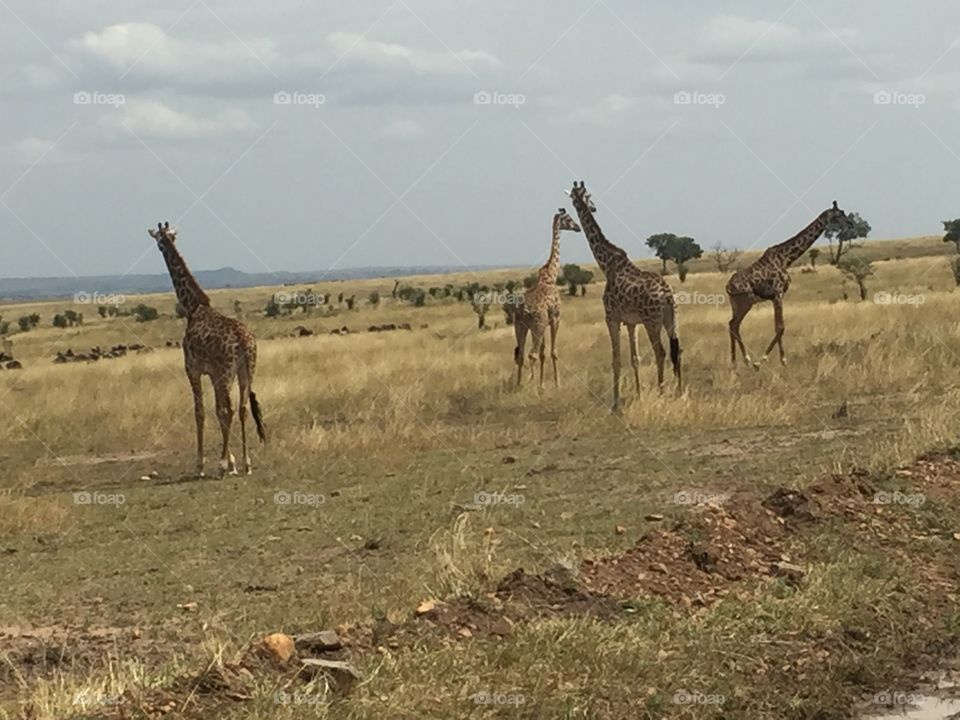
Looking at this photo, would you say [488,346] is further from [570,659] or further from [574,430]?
[570,659]

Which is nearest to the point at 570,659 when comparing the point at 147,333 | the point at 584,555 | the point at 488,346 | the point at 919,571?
the point at 584,555

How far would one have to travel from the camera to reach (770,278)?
19.8 metres

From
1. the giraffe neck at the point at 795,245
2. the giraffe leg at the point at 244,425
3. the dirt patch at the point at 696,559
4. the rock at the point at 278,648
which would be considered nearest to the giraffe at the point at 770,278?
the giraffe neck at the point at 795,245

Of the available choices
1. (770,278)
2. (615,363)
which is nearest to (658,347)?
Answer: (615,363)

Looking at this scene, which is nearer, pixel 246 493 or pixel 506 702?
pixel 506 702

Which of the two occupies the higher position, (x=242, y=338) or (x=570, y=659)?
(x=242, y=338)

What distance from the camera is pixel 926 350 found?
17.5 metres

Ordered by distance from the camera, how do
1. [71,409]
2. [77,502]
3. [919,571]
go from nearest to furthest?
[919,571]
[77,502]
[71,409]

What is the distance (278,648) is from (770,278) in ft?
52.0

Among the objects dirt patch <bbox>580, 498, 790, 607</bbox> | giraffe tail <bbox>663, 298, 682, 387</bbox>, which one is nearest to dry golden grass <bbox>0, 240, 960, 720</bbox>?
dirt patch <bbox>580, 498, 790, 607</bbox>

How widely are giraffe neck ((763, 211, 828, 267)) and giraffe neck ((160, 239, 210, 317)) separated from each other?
33.9 feet

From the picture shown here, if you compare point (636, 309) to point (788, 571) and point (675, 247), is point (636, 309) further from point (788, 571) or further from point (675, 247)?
point (675, 247)

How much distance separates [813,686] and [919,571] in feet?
6.87

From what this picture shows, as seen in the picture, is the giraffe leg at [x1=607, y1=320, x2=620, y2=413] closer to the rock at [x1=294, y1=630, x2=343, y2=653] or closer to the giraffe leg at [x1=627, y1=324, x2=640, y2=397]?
the giraffe leg at [x1=627, y1=324, x2=640, y2=397]
